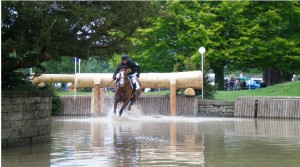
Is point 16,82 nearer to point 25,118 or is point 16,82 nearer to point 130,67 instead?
point 25,118

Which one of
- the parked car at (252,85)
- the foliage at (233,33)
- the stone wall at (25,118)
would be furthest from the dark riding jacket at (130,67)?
the parked car at (252,85)

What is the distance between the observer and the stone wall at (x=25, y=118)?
12.4 meters

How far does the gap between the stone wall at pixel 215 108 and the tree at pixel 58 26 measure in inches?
585

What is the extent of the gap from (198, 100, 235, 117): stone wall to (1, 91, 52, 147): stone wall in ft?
51.2

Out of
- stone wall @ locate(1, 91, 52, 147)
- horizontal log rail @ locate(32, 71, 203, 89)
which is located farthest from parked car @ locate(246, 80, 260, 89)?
stone wall @ locate(1, 91, 52, 147)

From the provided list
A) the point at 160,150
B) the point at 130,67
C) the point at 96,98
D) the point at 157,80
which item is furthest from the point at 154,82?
the point at 160,150

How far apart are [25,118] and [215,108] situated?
1706 cm

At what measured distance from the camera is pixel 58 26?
12.6m

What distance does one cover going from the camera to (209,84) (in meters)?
30.9

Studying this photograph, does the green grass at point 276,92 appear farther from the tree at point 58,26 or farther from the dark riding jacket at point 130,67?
the tree at point 58,26

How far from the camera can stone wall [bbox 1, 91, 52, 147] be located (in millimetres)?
12359

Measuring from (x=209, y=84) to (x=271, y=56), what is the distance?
1199 cm

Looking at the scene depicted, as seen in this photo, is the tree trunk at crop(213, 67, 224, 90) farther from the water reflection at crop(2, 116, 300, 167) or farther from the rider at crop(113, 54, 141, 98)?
the water reflection at crop(2, 116, 300, 167)

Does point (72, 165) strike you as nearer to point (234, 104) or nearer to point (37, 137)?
point (37, 137)
